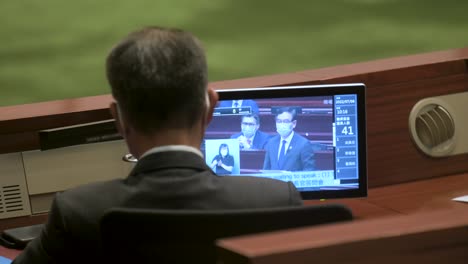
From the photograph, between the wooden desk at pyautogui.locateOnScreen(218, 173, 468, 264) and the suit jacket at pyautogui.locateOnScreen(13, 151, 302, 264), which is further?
the suit jacket at pyautogui.locateOnScreen(13, 151, 302, 264)

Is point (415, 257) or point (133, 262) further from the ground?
point (415, 257)

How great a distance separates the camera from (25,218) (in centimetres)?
261

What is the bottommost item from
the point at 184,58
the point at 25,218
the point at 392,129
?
the point at 25,218

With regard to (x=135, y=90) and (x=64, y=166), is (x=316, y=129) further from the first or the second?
(x=135, y=90)

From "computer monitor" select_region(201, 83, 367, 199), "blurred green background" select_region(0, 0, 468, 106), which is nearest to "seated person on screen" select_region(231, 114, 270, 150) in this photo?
"computer monitor" select_region(201, 83, 367, 199)

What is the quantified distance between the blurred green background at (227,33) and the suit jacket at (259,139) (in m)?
2.63

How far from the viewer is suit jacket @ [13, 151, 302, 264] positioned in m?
1.58

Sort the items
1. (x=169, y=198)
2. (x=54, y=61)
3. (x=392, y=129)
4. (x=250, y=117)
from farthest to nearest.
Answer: (x=54, y=61) → (x=392, y=129) → (x=250, y=117) → (x=169, y=198)

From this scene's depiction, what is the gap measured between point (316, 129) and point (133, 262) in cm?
→ 112

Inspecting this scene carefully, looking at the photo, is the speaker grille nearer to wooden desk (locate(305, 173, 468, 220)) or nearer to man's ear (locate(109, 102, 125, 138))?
wooden desk (locate(305, 173, 468, 220))

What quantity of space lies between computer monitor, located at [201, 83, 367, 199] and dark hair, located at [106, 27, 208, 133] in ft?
2.65

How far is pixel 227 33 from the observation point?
555cm

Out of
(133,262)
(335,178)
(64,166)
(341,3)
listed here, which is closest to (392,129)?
(335,178)

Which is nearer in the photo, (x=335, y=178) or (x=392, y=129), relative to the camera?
(x=335, y=178)
